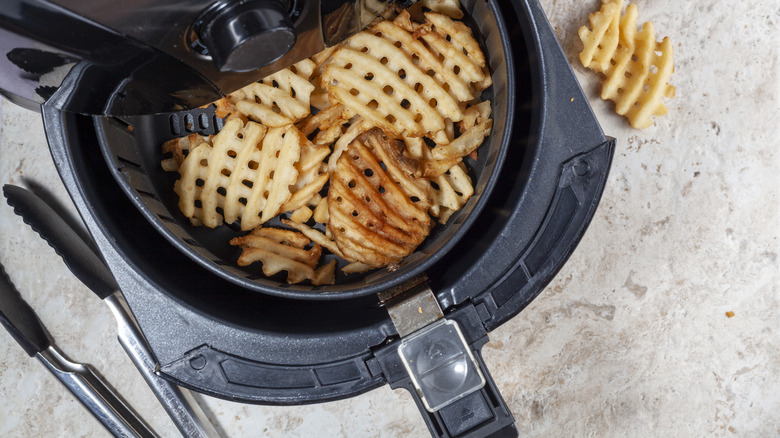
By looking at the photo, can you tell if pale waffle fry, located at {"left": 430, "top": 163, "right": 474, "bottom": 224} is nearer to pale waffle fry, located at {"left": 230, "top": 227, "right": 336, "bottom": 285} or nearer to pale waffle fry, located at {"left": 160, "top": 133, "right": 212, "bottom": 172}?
pale waffle fry, located at {"left": 230, "top": 227, "right": 336, "bottom": 285}

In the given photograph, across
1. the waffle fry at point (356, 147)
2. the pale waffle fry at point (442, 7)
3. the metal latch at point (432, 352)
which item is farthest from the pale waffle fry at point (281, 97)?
the metal latch at point (432, 352)

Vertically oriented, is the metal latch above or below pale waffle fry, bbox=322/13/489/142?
below

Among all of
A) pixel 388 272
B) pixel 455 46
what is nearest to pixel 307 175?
pixel 388 272

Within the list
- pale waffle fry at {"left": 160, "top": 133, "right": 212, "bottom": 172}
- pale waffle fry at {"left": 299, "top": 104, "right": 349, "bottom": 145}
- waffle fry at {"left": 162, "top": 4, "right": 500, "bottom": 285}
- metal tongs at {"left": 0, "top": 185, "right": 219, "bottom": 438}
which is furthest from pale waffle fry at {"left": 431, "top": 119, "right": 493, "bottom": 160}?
metal tongs at {"left": 0, "top": 185, "right": 219, "bottom": 438}

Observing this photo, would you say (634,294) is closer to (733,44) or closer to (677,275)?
(677,275)

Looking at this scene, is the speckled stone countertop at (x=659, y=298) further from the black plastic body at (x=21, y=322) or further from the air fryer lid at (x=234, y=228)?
the air fryer lid at (x=234, y=228)

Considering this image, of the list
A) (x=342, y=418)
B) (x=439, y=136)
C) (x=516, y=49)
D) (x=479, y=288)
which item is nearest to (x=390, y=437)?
(x=342, y=418)
